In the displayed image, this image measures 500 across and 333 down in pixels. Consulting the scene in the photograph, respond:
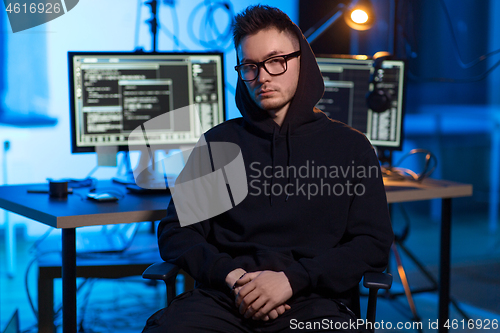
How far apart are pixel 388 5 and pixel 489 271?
6.41 ft

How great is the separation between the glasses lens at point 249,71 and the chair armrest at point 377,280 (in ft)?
2.10

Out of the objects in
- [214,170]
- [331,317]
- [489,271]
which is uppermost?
[214,170]

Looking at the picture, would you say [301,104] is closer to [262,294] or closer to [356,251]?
[356,251]

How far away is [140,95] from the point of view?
6.76 feet

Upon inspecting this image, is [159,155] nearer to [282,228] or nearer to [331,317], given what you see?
[282,228]

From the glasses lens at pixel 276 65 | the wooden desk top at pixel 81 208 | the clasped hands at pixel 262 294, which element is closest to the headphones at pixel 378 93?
the glasses lens at pixel 276 65

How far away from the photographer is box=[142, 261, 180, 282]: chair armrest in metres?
1.29

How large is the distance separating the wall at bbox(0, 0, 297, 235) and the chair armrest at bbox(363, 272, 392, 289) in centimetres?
189

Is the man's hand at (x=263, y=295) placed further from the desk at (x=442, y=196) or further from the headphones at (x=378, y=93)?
the headphones at (x=378, y=93)

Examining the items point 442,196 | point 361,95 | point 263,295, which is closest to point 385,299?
point 442,196

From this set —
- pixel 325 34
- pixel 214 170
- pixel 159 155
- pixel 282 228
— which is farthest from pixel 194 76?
pixel 325 34

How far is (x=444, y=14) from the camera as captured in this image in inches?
147

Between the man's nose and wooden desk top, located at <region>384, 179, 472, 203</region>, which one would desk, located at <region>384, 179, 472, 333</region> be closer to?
wooden desk top, located at <region>384, 179, 472, 203</region>

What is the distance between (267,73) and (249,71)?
0.06m
